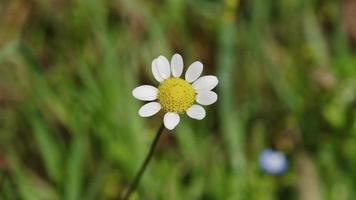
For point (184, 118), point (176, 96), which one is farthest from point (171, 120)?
point (184, 118)

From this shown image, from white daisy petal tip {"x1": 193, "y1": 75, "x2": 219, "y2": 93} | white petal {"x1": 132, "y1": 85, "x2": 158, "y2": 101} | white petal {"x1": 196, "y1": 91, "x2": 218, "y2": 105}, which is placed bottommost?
white petal {"x1": 132, "y1": 85, "x2": 158, "y2": 101}

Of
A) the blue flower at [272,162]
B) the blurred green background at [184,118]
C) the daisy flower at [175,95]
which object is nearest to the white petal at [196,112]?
the daisy flower at [175,95]

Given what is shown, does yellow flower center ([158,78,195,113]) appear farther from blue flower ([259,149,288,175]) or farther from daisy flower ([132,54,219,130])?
blue flower ([259,149,288,175])

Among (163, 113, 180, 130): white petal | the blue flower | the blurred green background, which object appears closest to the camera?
(163, 113, 180, 130): white petal

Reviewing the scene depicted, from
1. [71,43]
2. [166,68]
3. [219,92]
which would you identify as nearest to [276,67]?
[219,92]

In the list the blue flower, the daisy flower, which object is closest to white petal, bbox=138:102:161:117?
the daisy flower

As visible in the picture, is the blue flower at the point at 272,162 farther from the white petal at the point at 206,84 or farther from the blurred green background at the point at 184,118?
the white petal at the point at 206,84

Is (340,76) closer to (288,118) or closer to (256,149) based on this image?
(288,118)
